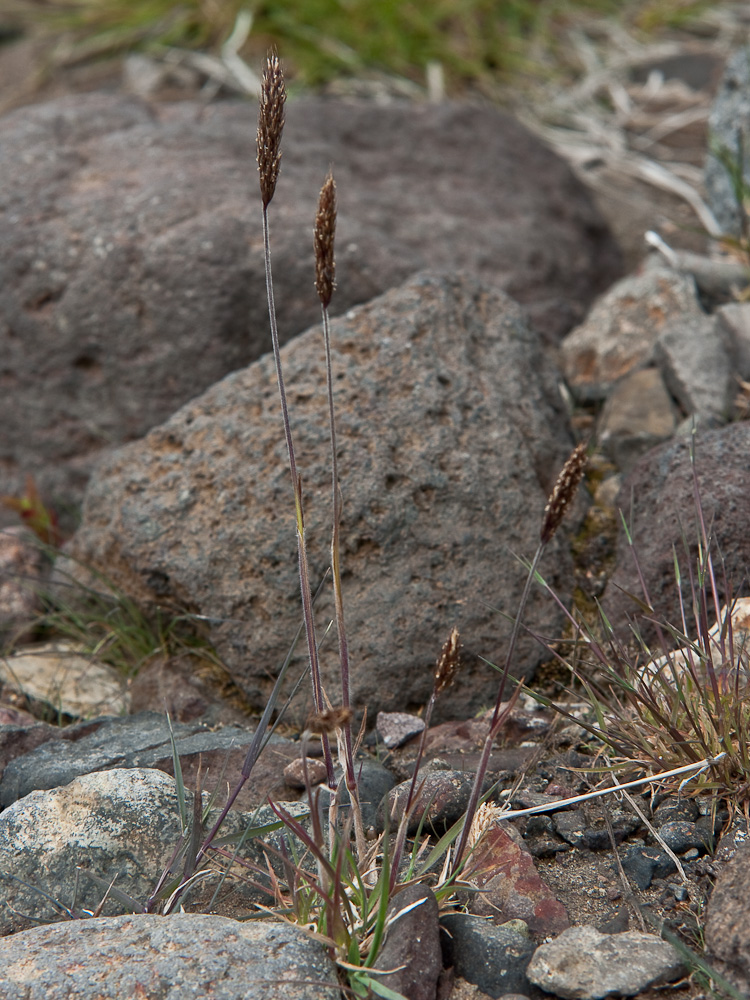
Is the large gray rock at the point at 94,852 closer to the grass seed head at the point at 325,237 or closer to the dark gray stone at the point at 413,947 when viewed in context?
the dark gray stone at the point at 413,947

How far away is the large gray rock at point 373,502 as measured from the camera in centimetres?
254

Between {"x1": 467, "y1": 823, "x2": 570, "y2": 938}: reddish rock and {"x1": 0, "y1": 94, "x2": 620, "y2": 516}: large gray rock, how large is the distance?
7.06 ft

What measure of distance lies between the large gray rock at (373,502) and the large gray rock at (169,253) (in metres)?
0.62

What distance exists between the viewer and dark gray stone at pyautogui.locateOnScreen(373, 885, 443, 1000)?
1.53 meters

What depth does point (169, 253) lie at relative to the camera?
345 cm

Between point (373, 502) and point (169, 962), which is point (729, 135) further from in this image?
point (169, 962)

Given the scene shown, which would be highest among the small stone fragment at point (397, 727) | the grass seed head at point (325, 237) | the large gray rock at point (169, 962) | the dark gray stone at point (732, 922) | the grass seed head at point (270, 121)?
the grass seed head at point (270, 121)

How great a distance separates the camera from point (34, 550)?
343 cm

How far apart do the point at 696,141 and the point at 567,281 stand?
204cm

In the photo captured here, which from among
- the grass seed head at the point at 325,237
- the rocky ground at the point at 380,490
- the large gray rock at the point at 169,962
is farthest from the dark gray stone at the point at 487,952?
the grass seed head at the point at 325,237

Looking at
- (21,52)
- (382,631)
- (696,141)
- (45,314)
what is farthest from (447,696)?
(21,52)

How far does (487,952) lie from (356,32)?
18.0 feet

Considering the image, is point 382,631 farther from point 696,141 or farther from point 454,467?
point 696,141

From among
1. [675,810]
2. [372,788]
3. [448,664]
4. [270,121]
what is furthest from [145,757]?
[270,121]
